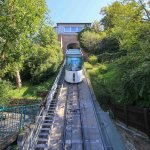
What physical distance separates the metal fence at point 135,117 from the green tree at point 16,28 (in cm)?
761

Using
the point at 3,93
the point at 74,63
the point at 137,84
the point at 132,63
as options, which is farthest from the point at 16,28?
the point at 74,63

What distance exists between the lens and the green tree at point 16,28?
18.8 metres

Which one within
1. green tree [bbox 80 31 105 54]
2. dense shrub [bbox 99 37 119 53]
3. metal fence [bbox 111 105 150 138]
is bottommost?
metal fence [bbox 111 105 150 138]

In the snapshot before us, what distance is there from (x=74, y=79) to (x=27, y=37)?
1022 cm

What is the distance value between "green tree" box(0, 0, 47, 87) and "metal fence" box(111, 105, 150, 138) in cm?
761

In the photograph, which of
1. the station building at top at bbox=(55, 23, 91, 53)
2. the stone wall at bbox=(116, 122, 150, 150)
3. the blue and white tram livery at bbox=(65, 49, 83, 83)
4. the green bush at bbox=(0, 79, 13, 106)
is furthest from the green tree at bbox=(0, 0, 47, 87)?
the station building at top at bbox=(55, 23, 91, 53)

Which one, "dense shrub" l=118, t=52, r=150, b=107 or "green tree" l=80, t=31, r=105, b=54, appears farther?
"green tree" l=80, t=31, r=105, b=54

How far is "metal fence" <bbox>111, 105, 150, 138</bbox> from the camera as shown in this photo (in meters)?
14.8

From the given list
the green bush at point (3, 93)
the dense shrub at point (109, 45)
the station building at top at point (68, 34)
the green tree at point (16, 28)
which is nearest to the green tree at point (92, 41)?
the dense shrub at point (109, 45)

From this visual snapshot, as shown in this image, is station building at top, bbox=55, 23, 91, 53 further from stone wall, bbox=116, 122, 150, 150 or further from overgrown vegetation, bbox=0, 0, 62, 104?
stone wall, bbox=116, 122, 150, 150

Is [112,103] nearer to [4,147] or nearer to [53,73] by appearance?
[4,147]

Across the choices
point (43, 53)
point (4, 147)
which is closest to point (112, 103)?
point (4, 147)

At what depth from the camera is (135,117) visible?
16.4m

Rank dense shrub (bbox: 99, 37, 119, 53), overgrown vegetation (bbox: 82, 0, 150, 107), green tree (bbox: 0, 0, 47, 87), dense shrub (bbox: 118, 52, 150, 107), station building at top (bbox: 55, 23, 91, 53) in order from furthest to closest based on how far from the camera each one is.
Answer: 1. station building at top (bbox: 55, 23, 91, 53)
2. dense shrub (bbox: 99, 37, 119, 53)
3. green tree (bbox: 0, 0, 47, 87)
4. overgrown vegetation (bbox: 82, 0, 150, 107)
5. dense shrub (bbox: 118, 52, 150, 107)
